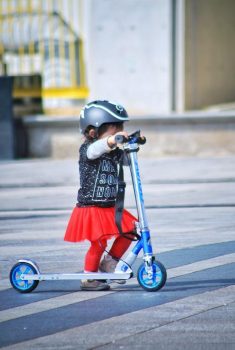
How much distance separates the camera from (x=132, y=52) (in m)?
15.7

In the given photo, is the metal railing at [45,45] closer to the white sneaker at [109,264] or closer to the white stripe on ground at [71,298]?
the white stripe on ground at [71,298]

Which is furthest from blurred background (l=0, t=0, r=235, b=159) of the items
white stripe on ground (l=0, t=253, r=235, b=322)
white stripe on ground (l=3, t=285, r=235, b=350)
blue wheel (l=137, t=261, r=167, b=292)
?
white stripe on ground (l=3, t=285, r=235, b=350)

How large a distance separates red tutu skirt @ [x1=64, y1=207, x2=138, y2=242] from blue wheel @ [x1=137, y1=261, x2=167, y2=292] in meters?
0.29

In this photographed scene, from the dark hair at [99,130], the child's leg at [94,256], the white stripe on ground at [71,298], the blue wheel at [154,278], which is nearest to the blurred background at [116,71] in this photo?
the white stripe on ground at [71,298]

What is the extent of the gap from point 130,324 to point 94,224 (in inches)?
38.9

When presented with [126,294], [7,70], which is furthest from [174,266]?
[7,70]

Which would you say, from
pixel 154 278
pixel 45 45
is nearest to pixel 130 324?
pixel 154 278

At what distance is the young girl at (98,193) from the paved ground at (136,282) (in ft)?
0.83

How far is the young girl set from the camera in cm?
625

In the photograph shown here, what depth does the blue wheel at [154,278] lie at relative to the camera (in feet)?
20.0

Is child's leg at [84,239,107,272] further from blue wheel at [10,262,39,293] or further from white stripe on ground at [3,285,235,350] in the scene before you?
white stripe on ground at [3,285,235,350]

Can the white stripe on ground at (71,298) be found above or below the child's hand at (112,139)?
below

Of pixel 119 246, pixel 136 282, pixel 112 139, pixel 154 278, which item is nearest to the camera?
pixel 112 139

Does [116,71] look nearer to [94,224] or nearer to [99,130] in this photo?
[99,130]
